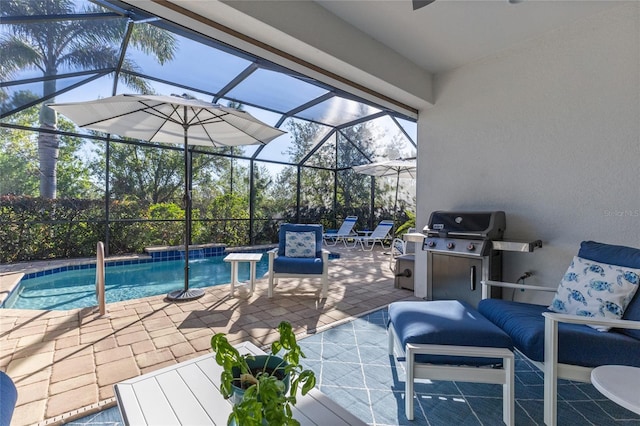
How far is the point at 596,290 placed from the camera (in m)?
1.92

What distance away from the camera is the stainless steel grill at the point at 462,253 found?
294 centimetres

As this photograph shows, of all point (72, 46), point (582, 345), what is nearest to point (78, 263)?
point (72, 46)

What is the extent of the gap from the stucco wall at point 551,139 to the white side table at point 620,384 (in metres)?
1.87

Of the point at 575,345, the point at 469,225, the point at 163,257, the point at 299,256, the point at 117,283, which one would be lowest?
the point at 117,283

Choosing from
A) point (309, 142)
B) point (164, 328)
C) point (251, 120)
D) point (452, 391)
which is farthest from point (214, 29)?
point (309, 142)

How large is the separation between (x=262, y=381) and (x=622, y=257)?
2.54m

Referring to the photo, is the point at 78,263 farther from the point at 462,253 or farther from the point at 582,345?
the point at 582,345

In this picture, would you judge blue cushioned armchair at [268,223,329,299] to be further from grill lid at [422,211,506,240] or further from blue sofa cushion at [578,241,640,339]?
blue sofa cushion at [578,241,640,339]

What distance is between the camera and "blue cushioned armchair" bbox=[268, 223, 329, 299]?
3801 millimetres

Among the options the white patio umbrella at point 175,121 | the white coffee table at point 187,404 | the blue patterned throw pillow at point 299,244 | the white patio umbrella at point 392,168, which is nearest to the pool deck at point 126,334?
the blue patterned throw pillow at point 299,244

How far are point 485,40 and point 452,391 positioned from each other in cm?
332

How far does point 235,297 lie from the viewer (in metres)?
3.80

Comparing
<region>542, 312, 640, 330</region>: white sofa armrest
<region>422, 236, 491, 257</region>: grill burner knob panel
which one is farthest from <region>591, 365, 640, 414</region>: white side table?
<region>422, 236, 491, 257</region>: grill burner knob panel

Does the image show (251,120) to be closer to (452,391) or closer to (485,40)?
(485,40)
